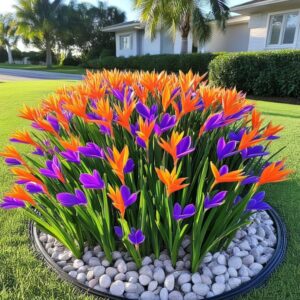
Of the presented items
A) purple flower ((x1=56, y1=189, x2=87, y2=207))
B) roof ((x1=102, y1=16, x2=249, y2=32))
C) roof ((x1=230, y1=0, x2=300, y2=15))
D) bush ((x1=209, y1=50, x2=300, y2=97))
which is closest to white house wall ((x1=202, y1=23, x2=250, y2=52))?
roof ((x1=102, y1=16, x2=249, y2=32))

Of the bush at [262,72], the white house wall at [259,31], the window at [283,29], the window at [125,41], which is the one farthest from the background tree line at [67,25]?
the bush at [262,72]

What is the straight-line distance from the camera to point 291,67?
34.9ft

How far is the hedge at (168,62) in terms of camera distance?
17906 millimetres

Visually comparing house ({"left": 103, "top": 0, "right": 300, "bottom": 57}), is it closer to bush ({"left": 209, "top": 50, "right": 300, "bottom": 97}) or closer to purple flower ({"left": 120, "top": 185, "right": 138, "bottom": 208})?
bush ({"left": 209, "top": 50, "right": 300, "bottom": 97})

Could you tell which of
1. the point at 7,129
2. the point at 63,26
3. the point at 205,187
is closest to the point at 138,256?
the point at 205,187

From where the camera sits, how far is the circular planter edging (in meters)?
1.72

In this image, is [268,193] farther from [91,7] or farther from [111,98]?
[91,7]

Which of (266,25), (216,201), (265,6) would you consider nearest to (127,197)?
(216,201)

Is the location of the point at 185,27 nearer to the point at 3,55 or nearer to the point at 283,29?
the point at 283,29

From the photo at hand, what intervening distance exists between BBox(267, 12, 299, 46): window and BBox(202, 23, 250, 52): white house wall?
14.3 feet

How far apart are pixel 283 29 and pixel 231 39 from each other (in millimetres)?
6302

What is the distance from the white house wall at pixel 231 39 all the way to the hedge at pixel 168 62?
Answer: 3.29m

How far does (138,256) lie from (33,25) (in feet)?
121

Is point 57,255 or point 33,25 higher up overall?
point 33,25
